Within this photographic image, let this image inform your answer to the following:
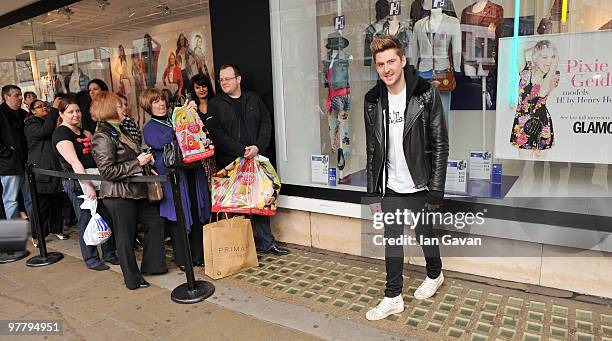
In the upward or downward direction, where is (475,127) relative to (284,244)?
upward

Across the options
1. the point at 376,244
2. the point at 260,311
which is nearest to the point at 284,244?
the point at 376,244

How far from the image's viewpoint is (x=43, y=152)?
15.3 feet

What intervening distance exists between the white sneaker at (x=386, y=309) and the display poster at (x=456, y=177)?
1168mm

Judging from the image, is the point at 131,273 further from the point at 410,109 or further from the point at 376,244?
the point at 410,109

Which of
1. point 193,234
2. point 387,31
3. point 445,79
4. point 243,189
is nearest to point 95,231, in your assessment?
point 193,234

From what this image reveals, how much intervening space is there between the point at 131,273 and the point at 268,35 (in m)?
2.46

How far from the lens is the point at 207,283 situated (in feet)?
12.0

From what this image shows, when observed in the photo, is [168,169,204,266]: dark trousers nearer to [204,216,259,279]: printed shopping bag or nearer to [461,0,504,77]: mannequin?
[204,216,259,279]: printed shopping bag

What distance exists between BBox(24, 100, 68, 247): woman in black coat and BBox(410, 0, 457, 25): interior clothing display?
3.71 metres

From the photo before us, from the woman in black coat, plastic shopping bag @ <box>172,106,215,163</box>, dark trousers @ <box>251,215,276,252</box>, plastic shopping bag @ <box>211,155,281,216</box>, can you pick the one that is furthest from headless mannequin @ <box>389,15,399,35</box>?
the woman in black coat

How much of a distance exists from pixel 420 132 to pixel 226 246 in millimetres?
1868

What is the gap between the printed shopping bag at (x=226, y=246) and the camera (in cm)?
366

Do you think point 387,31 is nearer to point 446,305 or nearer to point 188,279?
point 446,305

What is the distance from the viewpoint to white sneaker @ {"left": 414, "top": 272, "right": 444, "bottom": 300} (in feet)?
10.5
